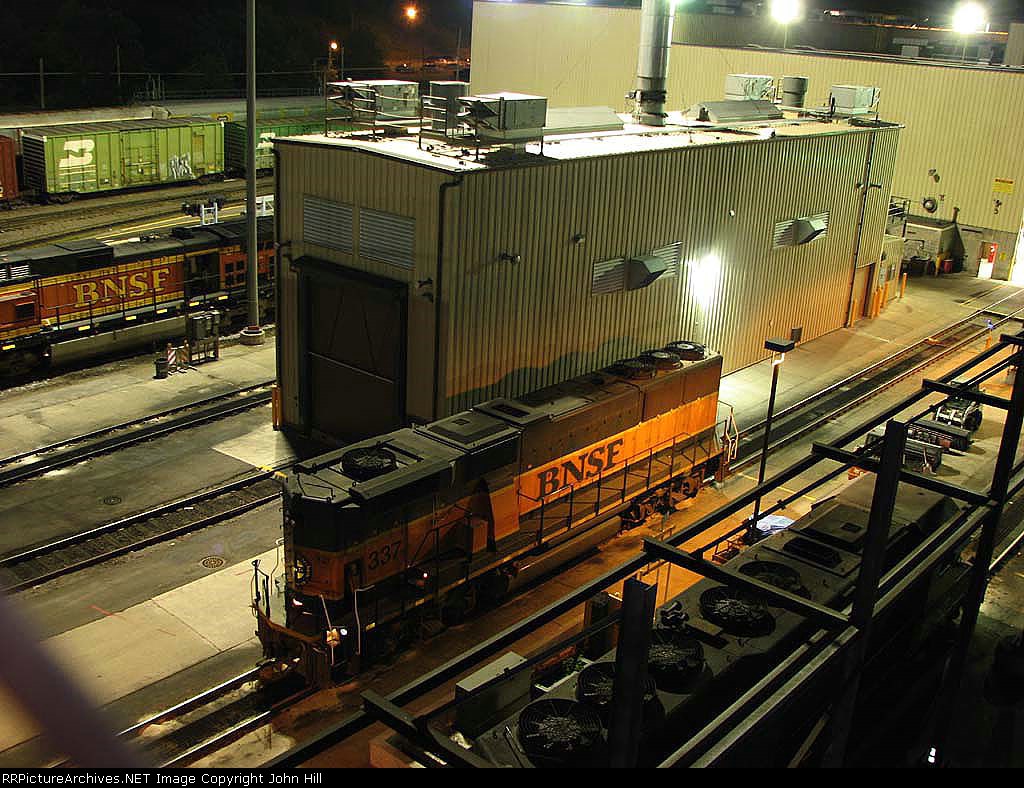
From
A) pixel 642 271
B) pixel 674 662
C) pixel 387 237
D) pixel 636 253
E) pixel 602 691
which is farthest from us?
pixel 636 253

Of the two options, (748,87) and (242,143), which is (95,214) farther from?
(748,87)

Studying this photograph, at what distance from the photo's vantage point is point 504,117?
22.0m

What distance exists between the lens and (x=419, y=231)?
70.5 feet

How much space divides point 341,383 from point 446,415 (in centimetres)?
339

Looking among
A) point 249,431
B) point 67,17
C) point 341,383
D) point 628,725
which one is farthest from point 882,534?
point 67,17

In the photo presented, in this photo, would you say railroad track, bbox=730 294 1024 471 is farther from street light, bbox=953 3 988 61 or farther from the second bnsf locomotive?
street light, bbox=953 3 988 61

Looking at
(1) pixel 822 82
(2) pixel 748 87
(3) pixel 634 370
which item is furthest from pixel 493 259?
(1) pixel 822 82

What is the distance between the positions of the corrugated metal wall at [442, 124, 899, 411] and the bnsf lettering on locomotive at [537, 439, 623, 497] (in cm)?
292

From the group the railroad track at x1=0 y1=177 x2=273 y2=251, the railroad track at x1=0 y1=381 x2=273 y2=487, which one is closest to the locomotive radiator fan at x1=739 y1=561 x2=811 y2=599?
the railroad track at x1=0 y1=381 x2=273 y2=487

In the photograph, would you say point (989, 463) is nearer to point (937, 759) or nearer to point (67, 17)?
point (937, 759)

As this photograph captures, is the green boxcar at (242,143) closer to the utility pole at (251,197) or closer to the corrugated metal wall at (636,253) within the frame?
the utility pole at (251,197)

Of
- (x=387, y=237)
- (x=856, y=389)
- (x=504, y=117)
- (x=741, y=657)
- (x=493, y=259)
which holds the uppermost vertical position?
(x=504, y=117)

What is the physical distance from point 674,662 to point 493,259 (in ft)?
39.8

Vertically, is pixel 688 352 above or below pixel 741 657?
above
